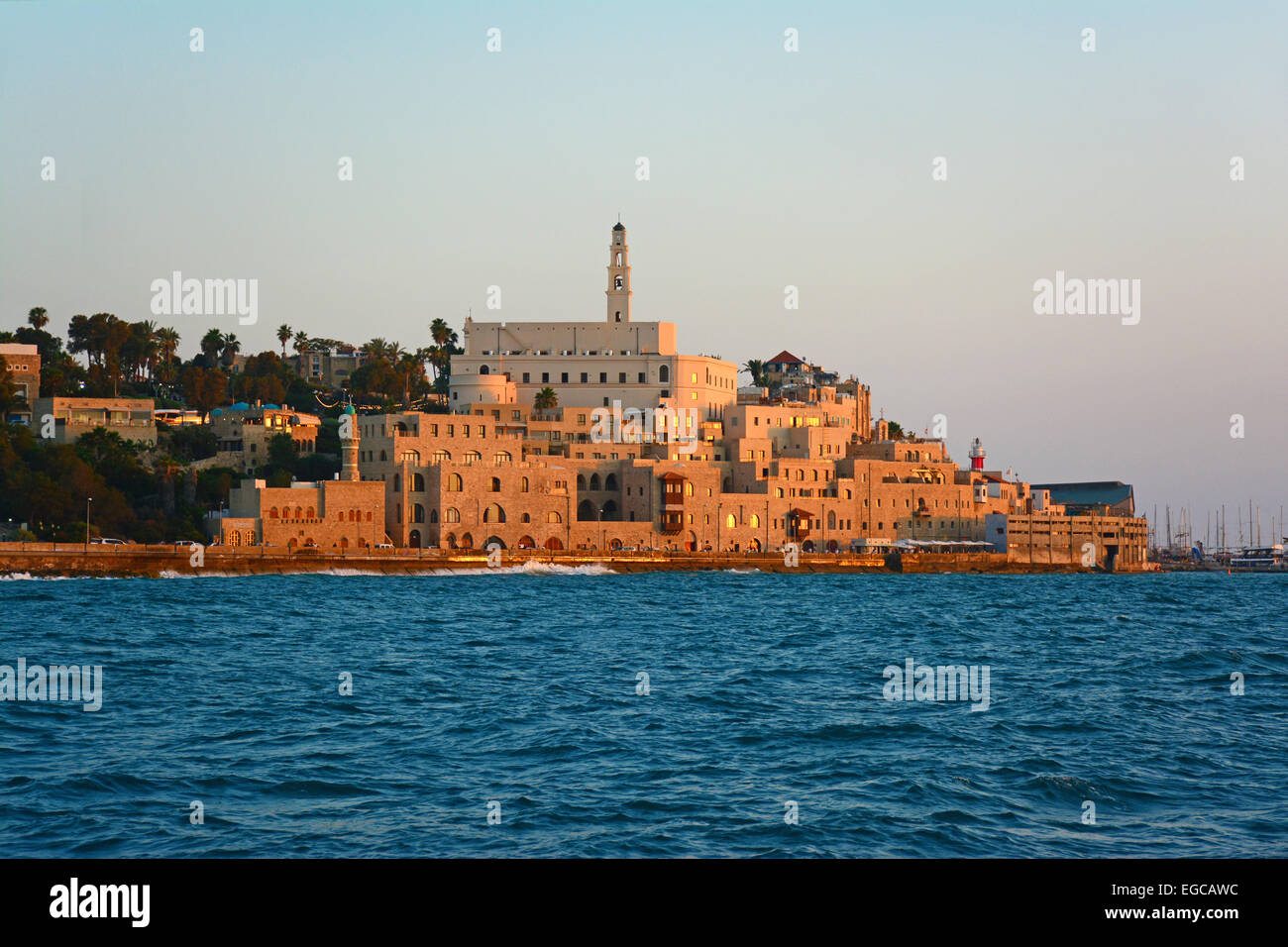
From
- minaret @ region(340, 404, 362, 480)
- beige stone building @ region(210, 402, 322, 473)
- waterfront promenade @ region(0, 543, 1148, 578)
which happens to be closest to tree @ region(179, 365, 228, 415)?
Answer: beige stone building @ region(210, 402, 322, 473)

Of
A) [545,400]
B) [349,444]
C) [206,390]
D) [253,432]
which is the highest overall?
[206,390]

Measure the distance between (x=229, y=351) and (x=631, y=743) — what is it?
15128cm

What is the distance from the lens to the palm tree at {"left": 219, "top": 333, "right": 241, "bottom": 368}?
16288 centimetres

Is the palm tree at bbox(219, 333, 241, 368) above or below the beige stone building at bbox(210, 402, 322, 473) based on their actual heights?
above

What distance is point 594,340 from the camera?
126 meters

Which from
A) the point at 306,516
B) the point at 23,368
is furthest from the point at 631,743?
the point at 23,368

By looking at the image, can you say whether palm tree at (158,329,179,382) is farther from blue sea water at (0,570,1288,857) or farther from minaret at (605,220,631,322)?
blue sea water at (0,570,1288,857)

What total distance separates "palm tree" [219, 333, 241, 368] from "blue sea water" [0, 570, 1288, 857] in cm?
11688

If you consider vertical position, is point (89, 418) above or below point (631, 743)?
above

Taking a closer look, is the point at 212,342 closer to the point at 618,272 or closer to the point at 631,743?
the point at 618,272

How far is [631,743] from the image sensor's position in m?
22.9

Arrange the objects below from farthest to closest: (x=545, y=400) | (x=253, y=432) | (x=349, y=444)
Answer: (x=545, y=400), (x=253, y=432), (x=349, y=444)

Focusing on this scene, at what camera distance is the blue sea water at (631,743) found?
52.6 ft
